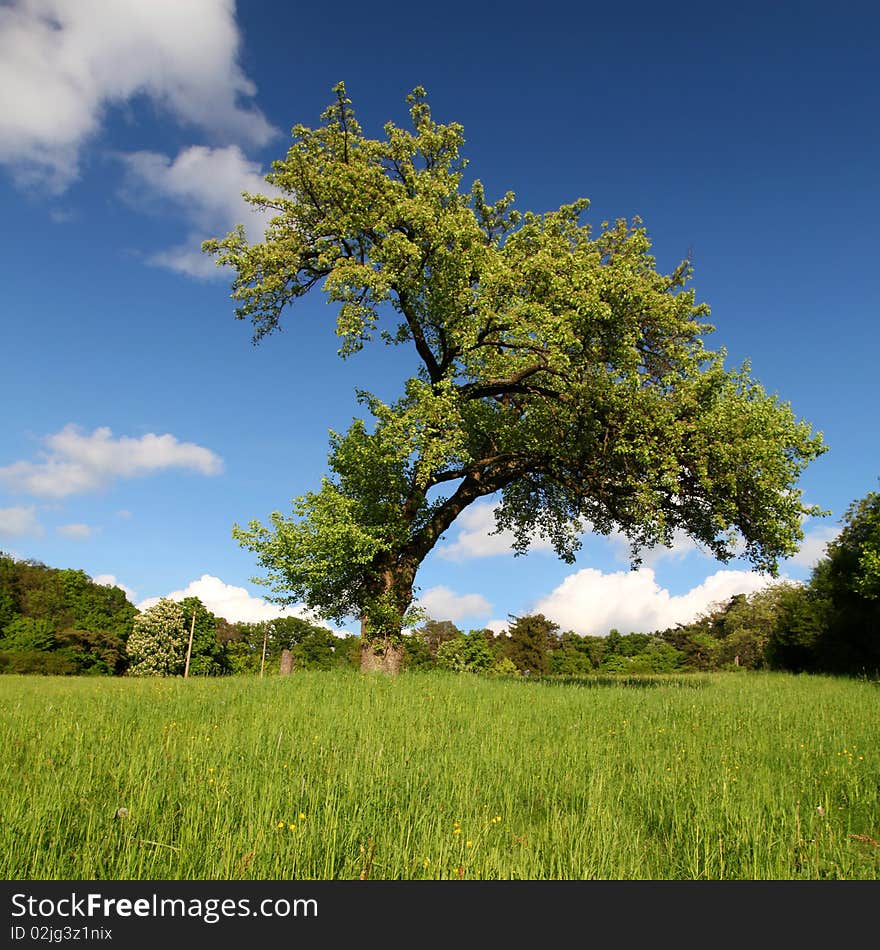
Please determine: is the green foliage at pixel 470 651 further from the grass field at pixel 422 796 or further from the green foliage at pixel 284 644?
the grass field at pixel 422 796

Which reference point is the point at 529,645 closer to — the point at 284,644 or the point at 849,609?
the point at 284,644

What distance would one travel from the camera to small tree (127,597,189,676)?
6562cm

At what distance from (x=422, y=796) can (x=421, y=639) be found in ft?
244

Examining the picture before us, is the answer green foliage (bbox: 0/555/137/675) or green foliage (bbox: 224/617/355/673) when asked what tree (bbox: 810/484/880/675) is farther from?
green foliage (bbox: 0/555/137/675)

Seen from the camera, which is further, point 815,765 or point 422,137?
point 422,137

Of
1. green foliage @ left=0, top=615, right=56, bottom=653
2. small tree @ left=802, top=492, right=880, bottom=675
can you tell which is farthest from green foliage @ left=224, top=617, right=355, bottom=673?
small tree @ left=802, top=492, right=880, bottom=675

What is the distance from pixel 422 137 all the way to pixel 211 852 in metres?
22.8

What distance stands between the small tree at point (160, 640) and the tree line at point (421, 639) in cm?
11

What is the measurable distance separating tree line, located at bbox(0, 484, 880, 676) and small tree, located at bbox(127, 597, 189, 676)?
11 cm

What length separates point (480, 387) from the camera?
2228 cm

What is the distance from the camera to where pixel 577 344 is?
19344mm

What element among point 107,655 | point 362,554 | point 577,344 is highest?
point 577,344
